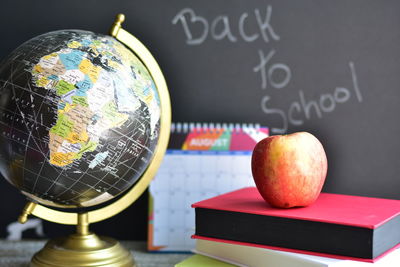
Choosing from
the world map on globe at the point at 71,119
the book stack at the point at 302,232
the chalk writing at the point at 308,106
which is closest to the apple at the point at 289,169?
the book stack at the point at 302,232

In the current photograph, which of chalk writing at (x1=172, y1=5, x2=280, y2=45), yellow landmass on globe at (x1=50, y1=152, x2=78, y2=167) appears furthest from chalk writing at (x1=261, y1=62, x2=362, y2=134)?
yellow landmass on globe at (x1=50, y1=152, x2=78, y2=167)

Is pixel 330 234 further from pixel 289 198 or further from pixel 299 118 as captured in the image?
Result: pixel 299 118

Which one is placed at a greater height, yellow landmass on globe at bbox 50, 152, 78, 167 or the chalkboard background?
the chalkboard background

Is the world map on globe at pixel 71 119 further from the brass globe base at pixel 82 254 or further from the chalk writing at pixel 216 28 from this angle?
the chalk writing at pixel 216 28

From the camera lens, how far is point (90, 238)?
3.22 ft

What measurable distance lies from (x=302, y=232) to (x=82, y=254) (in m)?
0.39

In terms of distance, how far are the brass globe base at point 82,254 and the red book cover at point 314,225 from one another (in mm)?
176

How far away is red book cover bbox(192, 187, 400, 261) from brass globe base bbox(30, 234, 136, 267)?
0.18 m

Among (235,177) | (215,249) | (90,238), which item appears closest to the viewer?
(215,249)

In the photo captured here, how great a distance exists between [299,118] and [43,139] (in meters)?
0.57

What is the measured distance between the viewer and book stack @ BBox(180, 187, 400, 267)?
2.49 ft

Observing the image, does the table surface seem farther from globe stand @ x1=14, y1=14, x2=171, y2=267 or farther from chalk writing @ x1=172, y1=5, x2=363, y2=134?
chalk writing @ x1=172, y1=5, x2=363, y2=134

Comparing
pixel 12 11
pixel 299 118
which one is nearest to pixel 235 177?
pixel 299 118

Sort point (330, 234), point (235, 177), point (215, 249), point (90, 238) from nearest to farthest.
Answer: point (330, 234)
point (215, 249)
point (90, 238)
point (235, 177)
